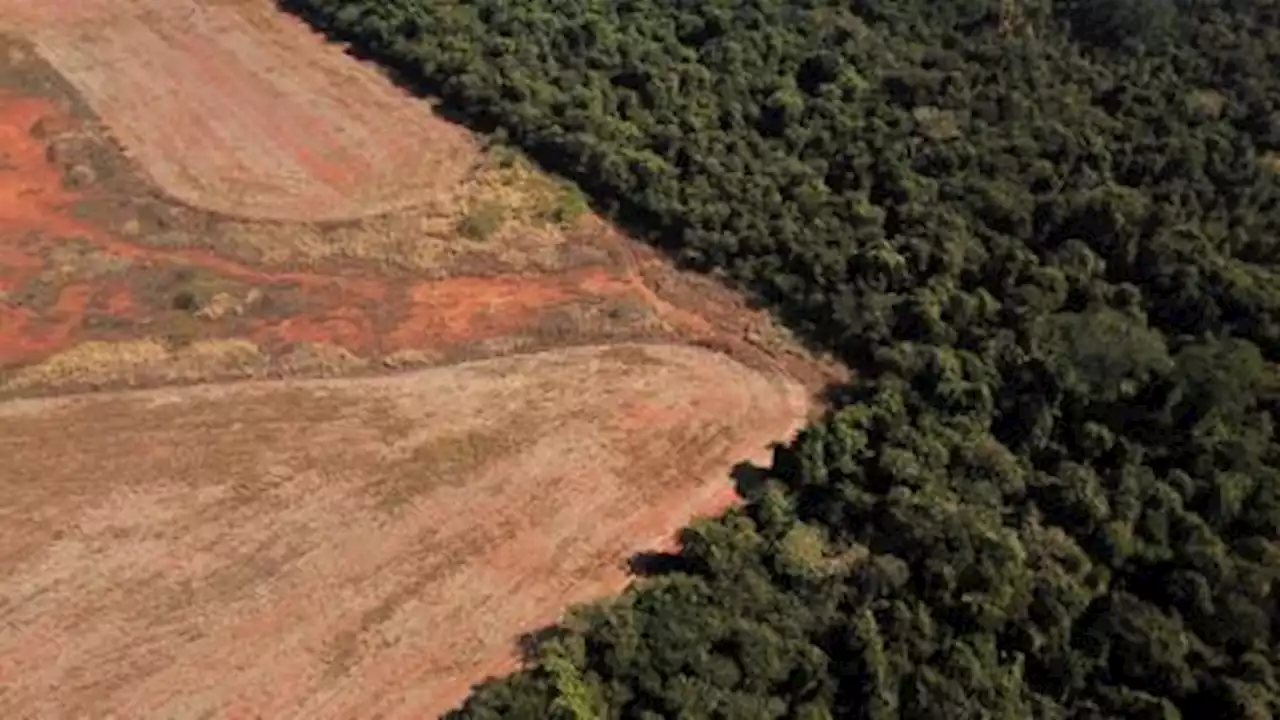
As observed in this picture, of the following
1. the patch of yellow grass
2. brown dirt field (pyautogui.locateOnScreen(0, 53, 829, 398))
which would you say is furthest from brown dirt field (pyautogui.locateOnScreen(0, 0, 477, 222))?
the patch of yellow grass

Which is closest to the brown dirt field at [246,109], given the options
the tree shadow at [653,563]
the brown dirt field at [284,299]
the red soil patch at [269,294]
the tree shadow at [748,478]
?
the brown dirt field at [284,299]

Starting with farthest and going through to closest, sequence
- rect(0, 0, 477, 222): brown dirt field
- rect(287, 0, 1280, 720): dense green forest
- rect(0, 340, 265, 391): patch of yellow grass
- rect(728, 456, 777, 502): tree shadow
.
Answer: rect(0, 0, 477, 222): brown dirt field < rect(0, 340, 265, 391): patch of yellow grass < rect(728, 456, 777, 502): tree shadow < rect(287, 0, 1280, 720): dense green forest

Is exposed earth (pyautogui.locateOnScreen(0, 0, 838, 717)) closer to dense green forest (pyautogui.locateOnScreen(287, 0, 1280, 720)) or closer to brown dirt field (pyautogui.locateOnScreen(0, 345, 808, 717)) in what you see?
brown dirt field (pyautogui.locateOnScreen(0, 345, 808, 717))

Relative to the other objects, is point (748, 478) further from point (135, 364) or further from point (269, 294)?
point (135, 364)

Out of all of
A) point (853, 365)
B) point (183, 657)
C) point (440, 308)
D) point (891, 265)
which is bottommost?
point (183, 657)

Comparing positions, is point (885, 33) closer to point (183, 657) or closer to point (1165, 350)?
point (1165, 350)

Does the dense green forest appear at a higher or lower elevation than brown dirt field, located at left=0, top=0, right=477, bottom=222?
higher

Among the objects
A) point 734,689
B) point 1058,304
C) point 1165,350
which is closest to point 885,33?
point 1058,304

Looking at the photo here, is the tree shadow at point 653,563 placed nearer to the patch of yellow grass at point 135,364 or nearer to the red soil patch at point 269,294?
the red soil patch at point 269,294
